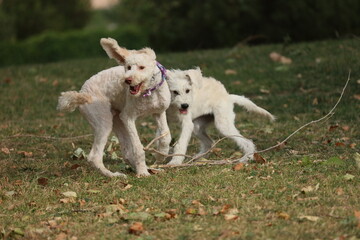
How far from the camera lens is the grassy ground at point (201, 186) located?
17.7 ft

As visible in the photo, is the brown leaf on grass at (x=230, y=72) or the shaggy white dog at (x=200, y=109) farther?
the brown leaf on grass at (x=230, y=72)

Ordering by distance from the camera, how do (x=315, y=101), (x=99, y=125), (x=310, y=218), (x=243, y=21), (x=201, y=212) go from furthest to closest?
(x=243, y=21) < (x=315, y=101) < (x=99, y=125) < (x=201, y=212) < (x=310, y=218)

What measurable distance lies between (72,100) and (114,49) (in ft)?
2.43

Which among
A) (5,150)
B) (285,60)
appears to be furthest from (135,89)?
(285,60)

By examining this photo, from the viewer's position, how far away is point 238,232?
5.18 meters

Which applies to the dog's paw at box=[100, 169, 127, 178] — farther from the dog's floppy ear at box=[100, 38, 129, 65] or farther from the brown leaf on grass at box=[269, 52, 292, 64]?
the brown leaf on grass at box=[269, 52, 292, 64]

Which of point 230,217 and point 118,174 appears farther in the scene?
point 118,174

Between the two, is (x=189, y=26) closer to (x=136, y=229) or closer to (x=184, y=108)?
(x=184, y=108)

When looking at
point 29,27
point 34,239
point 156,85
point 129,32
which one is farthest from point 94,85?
point 29,27

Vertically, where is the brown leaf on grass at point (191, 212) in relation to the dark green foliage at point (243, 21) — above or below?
above

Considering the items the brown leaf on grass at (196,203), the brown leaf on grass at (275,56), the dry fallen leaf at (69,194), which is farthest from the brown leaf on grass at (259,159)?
the brown leaf on grass at (275,56)

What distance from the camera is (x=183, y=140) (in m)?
7.98

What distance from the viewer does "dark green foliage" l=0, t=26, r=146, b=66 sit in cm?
2283

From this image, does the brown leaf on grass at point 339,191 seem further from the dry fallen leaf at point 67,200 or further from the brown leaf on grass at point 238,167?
the dry fallen leaf at point 67,200
